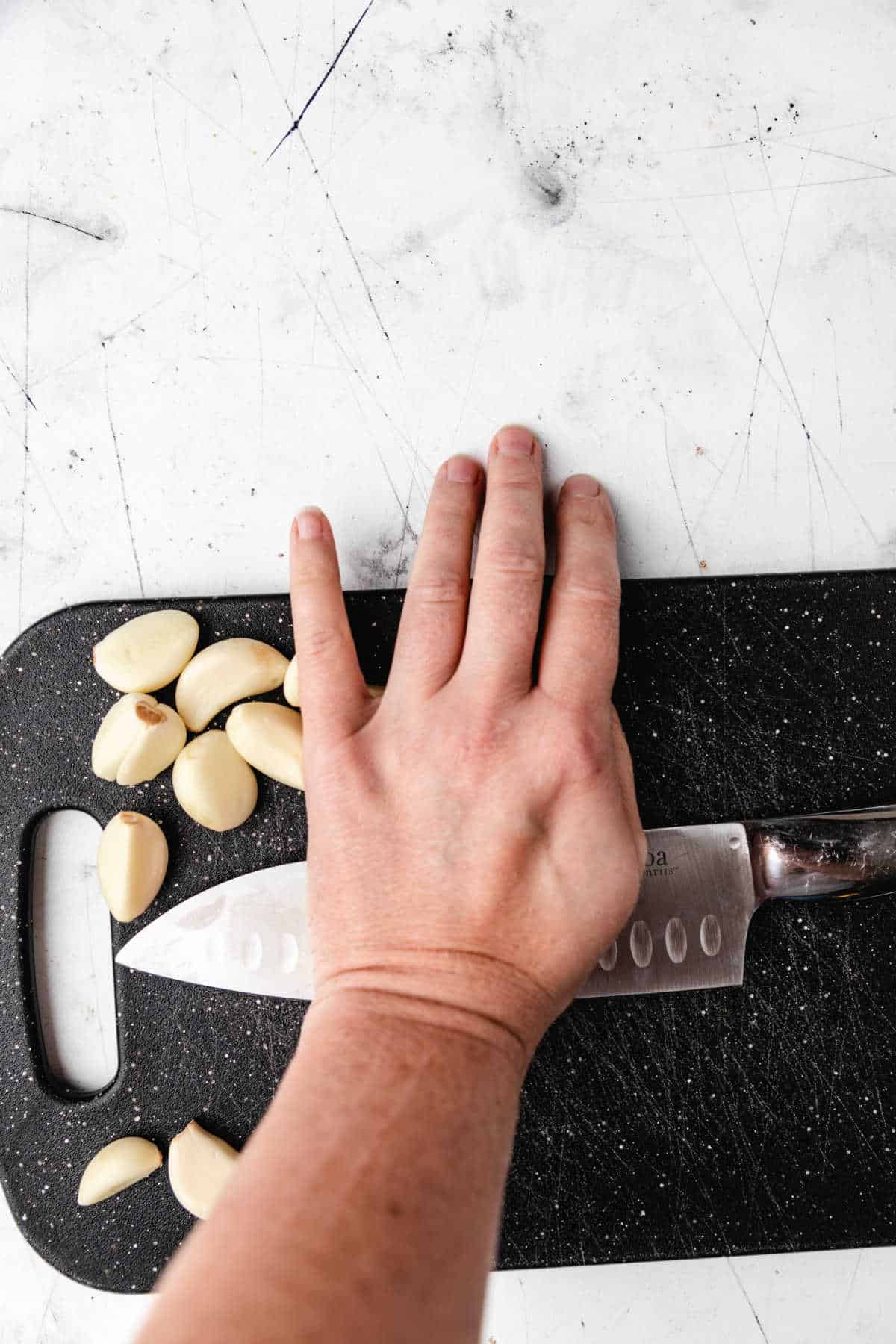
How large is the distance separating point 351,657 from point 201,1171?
1.32 ft

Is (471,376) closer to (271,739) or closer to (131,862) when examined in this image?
(271,739)

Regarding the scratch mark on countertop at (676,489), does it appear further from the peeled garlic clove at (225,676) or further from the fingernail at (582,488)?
the peeled garlic clove at (225,676)

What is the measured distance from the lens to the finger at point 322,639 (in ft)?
2.02

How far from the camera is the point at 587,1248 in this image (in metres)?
0.69

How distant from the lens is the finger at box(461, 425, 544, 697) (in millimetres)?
594

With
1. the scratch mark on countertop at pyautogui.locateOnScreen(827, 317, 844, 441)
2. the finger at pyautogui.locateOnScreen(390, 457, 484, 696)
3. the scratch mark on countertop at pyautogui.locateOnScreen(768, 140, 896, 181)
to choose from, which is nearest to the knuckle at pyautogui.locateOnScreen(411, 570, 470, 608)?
the finger at pyautogui.locateOnScreen(390, 457, 484, 696)

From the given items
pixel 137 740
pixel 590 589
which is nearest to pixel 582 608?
pixel 590 589

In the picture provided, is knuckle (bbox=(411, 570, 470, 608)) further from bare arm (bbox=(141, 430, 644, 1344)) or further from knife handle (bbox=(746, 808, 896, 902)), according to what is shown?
knife handle (bbox=(746, 808, 896, 902))

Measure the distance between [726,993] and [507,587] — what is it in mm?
349

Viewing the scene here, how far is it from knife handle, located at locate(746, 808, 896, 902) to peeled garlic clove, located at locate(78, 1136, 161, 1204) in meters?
0.49

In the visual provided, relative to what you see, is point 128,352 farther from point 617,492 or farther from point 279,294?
point 617,492

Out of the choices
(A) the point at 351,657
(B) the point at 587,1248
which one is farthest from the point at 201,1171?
(A) the point at 351,657

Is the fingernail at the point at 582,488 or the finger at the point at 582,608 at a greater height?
the fingernail at the point at 582,488

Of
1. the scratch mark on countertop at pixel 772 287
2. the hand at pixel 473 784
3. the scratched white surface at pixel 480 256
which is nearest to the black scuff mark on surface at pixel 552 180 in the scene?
the scratched white surface at pixel 480 256
